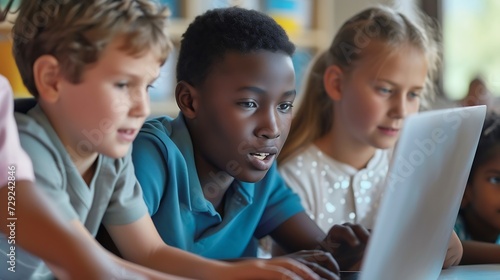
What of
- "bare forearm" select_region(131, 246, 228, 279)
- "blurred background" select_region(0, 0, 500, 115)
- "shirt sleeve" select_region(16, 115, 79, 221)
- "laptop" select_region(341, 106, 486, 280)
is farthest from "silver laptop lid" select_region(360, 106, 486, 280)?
"blurred background" select_region(0, 0, 500, 115)

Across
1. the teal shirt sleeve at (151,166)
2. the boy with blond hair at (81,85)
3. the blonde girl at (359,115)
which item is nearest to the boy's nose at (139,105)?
the boy with blond hair at (81,85)

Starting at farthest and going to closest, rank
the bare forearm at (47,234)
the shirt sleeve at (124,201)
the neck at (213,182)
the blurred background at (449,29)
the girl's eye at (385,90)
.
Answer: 1. the blurred background at (449,29)
2. the girl's eye at (385,90)
3. the neck at (213,182)
4. the shirt sleeve at (124,201)
5. the bare forearm at (47,234)

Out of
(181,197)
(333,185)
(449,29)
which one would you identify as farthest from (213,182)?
(449,29)

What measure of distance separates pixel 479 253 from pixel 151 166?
0.45 meters

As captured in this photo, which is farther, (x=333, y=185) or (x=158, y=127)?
(x=333, y=185)

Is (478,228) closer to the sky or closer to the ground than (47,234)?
closer to the ground

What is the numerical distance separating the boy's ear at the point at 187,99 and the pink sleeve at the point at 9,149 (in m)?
0.20

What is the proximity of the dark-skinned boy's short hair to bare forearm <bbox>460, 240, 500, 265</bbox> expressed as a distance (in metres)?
0.37

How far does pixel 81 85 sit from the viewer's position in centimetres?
51

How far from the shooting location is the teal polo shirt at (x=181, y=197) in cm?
68

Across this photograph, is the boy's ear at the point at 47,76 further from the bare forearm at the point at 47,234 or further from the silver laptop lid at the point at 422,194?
Answer: the silver laptop lid at the point at 422,194

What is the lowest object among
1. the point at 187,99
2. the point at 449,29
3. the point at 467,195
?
the point at 449,29

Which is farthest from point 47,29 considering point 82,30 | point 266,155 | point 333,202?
→ point 333,202

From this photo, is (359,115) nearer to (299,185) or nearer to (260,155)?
(299,185)
